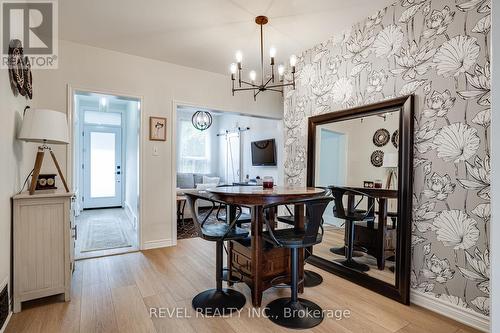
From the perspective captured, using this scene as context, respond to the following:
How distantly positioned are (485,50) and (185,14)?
2.43 m

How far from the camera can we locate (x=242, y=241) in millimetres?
2273

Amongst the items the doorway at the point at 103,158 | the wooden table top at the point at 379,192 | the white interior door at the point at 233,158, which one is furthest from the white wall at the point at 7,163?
the white interior door at the point at 233,158

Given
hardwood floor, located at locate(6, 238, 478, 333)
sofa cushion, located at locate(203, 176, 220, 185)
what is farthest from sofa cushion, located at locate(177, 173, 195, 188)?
hardwood floor, located at locate(6, 238, 478, 333)

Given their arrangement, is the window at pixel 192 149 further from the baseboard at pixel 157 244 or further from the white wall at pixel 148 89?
the baseboard at pixel 157 244

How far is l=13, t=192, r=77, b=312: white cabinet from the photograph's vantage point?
6.36ft

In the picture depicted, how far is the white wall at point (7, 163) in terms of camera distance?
1730 mm

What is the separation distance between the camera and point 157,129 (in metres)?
3.55

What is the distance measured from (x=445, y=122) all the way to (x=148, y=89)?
3.31 meters

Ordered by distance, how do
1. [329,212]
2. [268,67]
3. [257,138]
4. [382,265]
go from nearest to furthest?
1. [382,265]
2. [329,212]
3. [268,67]
4. [257,138]

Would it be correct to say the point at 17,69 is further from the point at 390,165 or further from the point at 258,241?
the point at 390,165

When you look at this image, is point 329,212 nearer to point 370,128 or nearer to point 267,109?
point 370,128

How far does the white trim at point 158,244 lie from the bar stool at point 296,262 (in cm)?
201

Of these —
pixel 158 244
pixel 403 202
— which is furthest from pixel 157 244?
pixel 403 202

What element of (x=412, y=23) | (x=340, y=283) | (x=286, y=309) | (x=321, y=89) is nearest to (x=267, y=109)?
(x=321, y=89)
